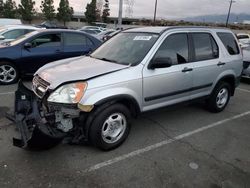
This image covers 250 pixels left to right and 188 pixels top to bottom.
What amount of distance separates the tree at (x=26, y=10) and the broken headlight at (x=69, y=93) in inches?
2027

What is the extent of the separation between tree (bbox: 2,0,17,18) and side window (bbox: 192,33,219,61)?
2060 inches

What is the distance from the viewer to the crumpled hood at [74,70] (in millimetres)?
3402

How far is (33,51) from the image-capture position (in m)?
7.06

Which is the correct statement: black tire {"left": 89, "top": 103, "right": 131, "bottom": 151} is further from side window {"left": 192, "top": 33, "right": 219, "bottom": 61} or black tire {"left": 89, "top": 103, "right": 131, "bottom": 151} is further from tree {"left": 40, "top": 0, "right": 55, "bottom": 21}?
tree {"left": 40, "top": 0, "right": 55, "bottom": 21}

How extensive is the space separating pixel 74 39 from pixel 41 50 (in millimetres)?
1120

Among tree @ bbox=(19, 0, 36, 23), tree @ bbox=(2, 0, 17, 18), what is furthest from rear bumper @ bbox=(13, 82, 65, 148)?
tree @ bbox=(2, 0, 17, 18)

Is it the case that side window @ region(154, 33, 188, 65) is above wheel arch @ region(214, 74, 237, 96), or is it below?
above

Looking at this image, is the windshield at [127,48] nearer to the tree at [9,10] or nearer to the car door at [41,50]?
the car door at [41,50]

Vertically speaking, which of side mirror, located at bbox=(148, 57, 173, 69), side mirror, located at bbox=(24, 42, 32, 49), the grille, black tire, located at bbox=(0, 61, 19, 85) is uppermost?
side mirror, located at bbox=(148, 57, 173, 69)

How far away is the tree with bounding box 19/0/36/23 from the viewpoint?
49.2 meters

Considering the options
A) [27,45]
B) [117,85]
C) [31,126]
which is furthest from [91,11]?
[31,126]

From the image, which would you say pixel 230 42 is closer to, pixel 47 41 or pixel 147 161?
pixel 147 161

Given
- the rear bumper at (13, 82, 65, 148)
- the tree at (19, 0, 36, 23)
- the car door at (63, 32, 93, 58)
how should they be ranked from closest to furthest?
the rear bumper at (13, 82, 65, 148), the car door at (63, 32, 93, 58), the tree at (19, 0, 36, 23)

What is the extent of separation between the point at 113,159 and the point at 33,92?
1.60 m
